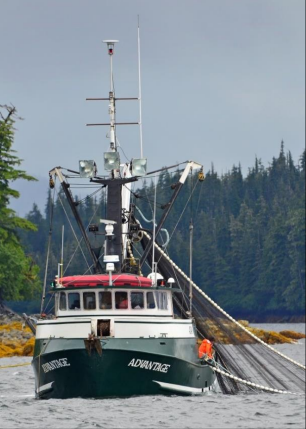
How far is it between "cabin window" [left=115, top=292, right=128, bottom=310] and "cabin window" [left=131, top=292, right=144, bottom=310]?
305 mm

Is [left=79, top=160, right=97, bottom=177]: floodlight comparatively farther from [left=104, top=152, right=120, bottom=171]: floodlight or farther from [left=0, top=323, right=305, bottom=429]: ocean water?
[left=0, top=323, right=305, bottom=429]: ocean water

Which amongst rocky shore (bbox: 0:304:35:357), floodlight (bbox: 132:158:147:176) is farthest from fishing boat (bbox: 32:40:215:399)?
rocky shore (bbox: 0:304:35:357)

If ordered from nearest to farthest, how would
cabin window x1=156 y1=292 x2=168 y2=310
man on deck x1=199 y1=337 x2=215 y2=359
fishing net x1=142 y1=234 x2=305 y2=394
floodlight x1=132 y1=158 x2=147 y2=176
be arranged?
fishing net x1=142 y1=234 x2=305 y2=394, cabin window x1=156 y1=292 x2=168 y2=310, man on deck x1=199 y1=337 x2=215 y2=359, floodlight x1=132 y1=158 x2=147 y2=176

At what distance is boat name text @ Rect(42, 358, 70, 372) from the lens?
47.8 m

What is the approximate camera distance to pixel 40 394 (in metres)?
50.2

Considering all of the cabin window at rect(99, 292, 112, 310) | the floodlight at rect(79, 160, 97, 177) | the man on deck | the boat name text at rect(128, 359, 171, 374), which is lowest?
the boat name text at rect(128, 359, 171, 374)

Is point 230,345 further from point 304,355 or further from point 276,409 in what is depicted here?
point 304,355

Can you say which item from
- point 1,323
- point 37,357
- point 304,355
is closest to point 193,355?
point 37,357

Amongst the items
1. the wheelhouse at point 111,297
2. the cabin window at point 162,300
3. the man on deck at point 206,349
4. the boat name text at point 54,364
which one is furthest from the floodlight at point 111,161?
the boat name text at point 54,364

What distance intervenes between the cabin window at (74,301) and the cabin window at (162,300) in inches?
131

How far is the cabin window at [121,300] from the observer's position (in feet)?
160

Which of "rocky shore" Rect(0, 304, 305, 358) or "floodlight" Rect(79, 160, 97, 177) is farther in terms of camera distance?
"rocky shore" Rect(0, 304, 305, 358)

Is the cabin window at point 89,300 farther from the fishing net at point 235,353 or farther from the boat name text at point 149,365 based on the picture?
the fishing net at point 235,353

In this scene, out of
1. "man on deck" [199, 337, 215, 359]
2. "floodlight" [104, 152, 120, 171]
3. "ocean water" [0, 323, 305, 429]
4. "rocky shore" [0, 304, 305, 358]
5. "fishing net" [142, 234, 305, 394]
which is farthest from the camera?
"rocky shore" [0, 304, 305, 358]
